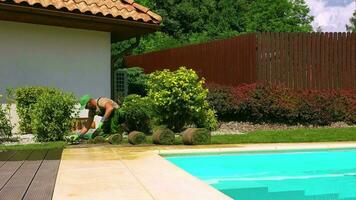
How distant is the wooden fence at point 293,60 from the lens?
16109 millimetres

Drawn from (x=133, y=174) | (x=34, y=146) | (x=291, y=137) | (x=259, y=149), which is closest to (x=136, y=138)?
(x=34, y=146)

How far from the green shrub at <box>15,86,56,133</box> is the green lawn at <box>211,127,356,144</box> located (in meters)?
4.32

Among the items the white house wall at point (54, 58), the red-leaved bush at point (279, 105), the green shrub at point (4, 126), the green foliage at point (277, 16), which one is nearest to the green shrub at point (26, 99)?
the white house wall at point (54, 58)

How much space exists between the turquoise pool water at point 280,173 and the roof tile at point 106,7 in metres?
5.66

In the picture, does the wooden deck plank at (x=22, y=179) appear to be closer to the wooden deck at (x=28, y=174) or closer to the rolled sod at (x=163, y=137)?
the wooden deck at (x=28, y=174)

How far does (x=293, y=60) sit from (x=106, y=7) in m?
6.55

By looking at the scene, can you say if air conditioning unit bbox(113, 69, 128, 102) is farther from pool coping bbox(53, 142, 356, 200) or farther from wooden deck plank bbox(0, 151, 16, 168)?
wooden deck plank bbox(0, 151, 16, 168)

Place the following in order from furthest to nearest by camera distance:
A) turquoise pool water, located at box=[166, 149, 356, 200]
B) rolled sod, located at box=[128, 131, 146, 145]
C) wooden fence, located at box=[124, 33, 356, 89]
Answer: wooden fence, located at box=[124, 33, 356, 89] → rolled sod, located at box=[128, 131, 146, 145] → turquoise pool water, located at box=[166, 149, 356, 200]

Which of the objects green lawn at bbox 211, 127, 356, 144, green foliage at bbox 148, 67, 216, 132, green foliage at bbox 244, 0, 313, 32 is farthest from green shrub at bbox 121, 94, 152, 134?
green foliage at bbox 244, 0, 313, 32

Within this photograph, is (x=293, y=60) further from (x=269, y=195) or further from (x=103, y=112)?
(x=269, y=195)

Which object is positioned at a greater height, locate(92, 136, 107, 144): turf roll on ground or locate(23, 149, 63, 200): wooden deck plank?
locate(92, 136, 107, 144): turf roll on ground

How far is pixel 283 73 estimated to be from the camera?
52.9 feet

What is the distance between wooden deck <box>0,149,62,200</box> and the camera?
16.9ft

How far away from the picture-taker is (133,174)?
650 centimetres
